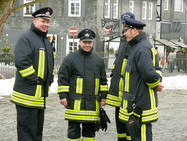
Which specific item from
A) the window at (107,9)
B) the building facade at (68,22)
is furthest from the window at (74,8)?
the window at (107,9)

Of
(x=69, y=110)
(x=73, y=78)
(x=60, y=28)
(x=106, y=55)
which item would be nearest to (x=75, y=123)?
(x=69, y=110)

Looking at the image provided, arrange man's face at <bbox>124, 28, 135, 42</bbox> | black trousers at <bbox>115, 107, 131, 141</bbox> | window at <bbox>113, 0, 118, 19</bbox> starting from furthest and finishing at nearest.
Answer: window at <bbox>113, 0, 118, 19</bbox> → black trousers at <bbox>115, 107, 131, 141</bbox> → man's face at <bbox>124, 28, 135, 42</bbox>

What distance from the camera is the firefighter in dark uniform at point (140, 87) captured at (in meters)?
4.79

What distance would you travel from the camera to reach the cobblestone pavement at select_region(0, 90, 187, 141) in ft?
23.4

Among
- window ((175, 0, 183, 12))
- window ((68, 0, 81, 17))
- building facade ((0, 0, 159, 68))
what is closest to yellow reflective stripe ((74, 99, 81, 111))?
building facade ((0, 0, 159, 68))

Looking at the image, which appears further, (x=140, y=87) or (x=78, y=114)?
(x=78, y=114)

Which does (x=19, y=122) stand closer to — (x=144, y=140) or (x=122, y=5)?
(x=144, y=140)

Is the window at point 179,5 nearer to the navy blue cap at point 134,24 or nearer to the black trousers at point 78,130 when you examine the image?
the black trousers at point 78,130

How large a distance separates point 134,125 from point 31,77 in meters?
1.51

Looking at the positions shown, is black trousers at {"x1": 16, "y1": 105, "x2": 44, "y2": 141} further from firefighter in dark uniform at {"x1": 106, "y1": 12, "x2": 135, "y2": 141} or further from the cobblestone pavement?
the cobblestone pavement

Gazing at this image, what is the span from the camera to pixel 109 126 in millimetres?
8039

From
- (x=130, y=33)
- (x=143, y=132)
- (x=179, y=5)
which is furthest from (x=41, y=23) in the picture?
(x=179, y=5)

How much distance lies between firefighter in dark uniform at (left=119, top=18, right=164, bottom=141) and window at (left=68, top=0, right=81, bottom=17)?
27303 millimetres

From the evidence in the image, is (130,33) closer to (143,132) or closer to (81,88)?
(81,88)
